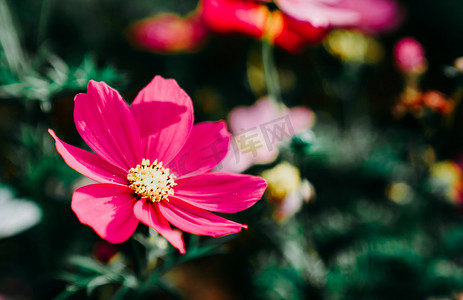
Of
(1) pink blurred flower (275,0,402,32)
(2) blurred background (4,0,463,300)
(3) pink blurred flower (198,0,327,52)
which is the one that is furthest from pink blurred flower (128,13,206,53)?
(1) pink blurred flower (275,0,402,32)

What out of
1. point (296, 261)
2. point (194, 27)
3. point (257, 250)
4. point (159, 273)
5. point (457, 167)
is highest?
point (194, 27)

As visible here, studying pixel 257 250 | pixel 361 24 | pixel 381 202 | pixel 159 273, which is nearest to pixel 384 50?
pixel 361 24

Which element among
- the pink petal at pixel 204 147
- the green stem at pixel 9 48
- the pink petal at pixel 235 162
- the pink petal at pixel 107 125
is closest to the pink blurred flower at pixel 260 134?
the pink petal at pixel 235 162

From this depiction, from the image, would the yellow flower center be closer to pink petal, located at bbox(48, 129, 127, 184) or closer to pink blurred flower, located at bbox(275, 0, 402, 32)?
pink petal, located at bbox(48, 129, 127, 184)

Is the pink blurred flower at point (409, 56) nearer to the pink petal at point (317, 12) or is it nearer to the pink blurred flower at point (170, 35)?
the pink petal at point (317, 12)

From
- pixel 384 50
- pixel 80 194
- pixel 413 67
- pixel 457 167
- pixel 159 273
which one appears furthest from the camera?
pixel 384 50

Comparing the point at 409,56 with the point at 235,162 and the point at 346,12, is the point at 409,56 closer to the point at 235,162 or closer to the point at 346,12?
the point at 346,12

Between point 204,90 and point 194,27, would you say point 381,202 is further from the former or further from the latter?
point 194,27
